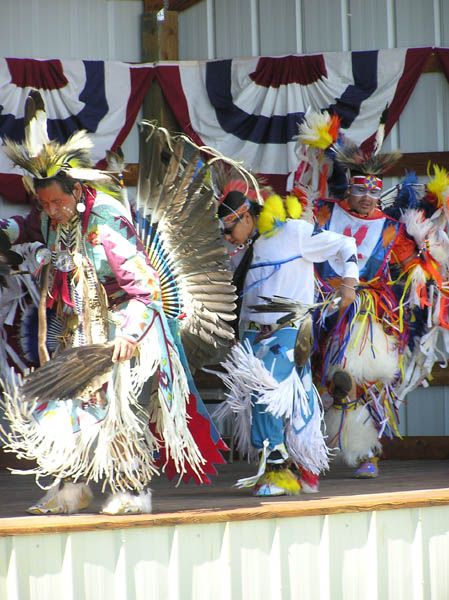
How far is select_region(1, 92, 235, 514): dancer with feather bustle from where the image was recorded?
4770 mm

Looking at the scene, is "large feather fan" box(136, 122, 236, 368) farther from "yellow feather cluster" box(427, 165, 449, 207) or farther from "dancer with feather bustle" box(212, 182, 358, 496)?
"yellow feather cluster" box(427, 165, 449, 207)

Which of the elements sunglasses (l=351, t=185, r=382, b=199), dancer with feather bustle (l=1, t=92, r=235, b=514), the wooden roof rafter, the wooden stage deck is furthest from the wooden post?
dancer with feather bustle (l=1, t=92, r=235, b=514)

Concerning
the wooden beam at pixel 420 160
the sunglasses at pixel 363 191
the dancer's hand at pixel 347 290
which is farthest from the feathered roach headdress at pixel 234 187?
the wooden beam at pixel 420 160

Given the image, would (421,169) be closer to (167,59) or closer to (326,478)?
(167,59)

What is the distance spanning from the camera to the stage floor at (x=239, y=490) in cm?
509

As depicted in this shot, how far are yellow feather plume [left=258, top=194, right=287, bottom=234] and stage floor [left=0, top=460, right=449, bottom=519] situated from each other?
3.71 ft

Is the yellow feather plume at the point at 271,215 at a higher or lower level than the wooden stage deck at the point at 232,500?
higher

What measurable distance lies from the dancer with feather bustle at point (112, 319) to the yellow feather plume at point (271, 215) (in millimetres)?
465

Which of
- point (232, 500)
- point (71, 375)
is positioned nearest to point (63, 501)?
point (71, 375)

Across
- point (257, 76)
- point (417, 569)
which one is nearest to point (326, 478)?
point (417, 569)

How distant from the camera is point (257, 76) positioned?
7.29m

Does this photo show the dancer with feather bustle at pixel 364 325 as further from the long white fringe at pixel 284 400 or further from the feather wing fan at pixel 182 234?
the feather wing fan at pixel 182 234

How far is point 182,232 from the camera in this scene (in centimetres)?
518

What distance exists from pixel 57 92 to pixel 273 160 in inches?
48.3
